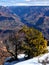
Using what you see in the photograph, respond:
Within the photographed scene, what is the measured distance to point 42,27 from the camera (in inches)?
6230

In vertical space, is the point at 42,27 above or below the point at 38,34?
above

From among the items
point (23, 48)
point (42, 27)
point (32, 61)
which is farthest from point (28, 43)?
point (42, 27)

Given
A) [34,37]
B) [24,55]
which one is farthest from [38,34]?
[24,55]

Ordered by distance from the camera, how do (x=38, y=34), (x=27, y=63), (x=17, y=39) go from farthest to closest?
(x=38, y=34) → (x=17, y=39) → (x=27, y=63)

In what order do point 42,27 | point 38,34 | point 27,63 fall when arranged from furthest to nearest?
point 42,27 → point 38,34 → point 27,63

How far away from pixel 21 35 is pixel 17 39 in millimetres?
791

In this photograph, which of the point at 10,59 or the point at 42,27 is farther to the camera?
the point at 42,27

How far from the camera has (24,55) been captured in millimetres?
18422

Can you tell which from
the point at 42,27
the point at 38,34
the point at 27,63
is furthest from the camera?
A: the point at 42,27

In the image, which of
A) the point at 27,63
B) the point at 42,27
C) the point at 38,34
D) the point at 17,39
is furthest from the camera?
the point at 42,27

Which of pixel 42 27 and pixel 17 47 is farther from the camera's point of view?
pixel 42 27

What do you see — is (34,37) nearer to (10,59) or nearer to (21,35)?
(21,35)

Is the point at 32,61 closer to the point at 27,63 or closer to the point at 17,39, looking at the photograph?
the point at 27,63

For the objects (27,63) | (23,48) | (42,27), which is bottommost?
(27,63)
